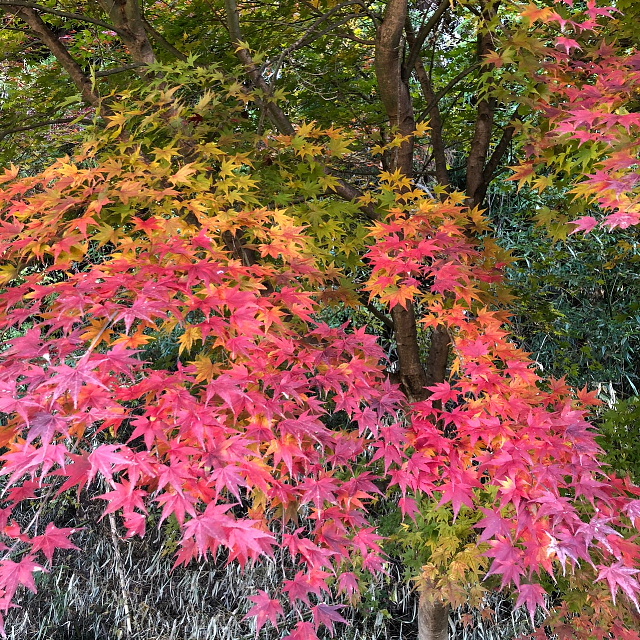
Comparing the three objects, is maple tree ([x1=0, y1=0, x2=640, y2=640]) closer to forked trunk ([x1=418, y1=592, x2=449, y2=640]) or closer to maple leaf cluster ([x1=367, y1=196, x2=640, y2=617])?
maple leaf cluster ([x1=367, y1=196, x2=640, y2=617])

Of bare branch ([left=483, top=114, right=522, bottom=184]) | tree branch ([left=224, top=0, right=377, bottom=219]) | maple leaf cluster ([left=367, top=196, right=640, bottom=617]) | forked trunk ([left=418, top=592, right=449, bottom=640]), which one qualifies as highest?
tree branch ([left=224, top=0, right=377, bottom=219])

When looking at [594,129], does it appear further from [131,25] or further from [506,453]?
[131,25]

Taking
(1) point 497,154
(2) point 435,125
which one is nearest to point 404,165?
(2) point 435,125

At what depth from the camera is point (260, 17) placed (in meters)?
2.95

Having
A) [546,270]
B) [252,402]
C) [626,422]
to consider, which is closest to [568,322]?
[546,270]

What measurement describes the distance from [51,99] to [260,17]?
3.81ft

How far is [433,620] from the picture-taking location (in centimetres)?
267

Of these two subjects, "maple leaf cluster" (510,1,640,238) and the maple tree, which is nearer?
the maple tree

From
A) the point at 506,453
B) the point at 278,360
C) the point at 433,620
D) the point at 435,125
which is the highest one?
the point at 435,125

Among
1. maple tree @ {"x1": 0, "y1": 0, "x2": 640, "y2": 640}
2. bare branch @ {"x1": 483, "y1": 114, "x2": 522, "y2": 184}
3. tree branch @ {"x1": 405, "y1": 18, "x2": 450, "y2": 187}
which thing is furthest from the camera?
tree branch @ {"x1": 405, "y1": 18, "x2": 450, "y2": 187}

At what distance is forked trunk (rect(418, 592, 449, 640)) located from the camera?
2635mm

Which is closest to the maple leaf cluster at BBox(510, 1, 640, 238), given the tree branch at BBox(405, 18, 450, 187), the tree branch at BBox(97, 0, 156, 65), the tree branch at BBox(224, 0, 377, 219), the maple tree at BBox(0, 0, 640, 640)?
the maple tree at BBox(0, 0, 640, 640)

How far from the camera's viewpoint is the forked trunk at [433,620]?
2635mm

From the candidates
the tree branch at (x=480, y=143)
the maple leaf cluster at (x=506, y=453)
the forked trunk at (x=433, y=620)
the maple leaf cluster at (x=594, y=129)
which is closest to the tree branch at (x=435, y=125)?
the tree branch at (x=480, y=143)
